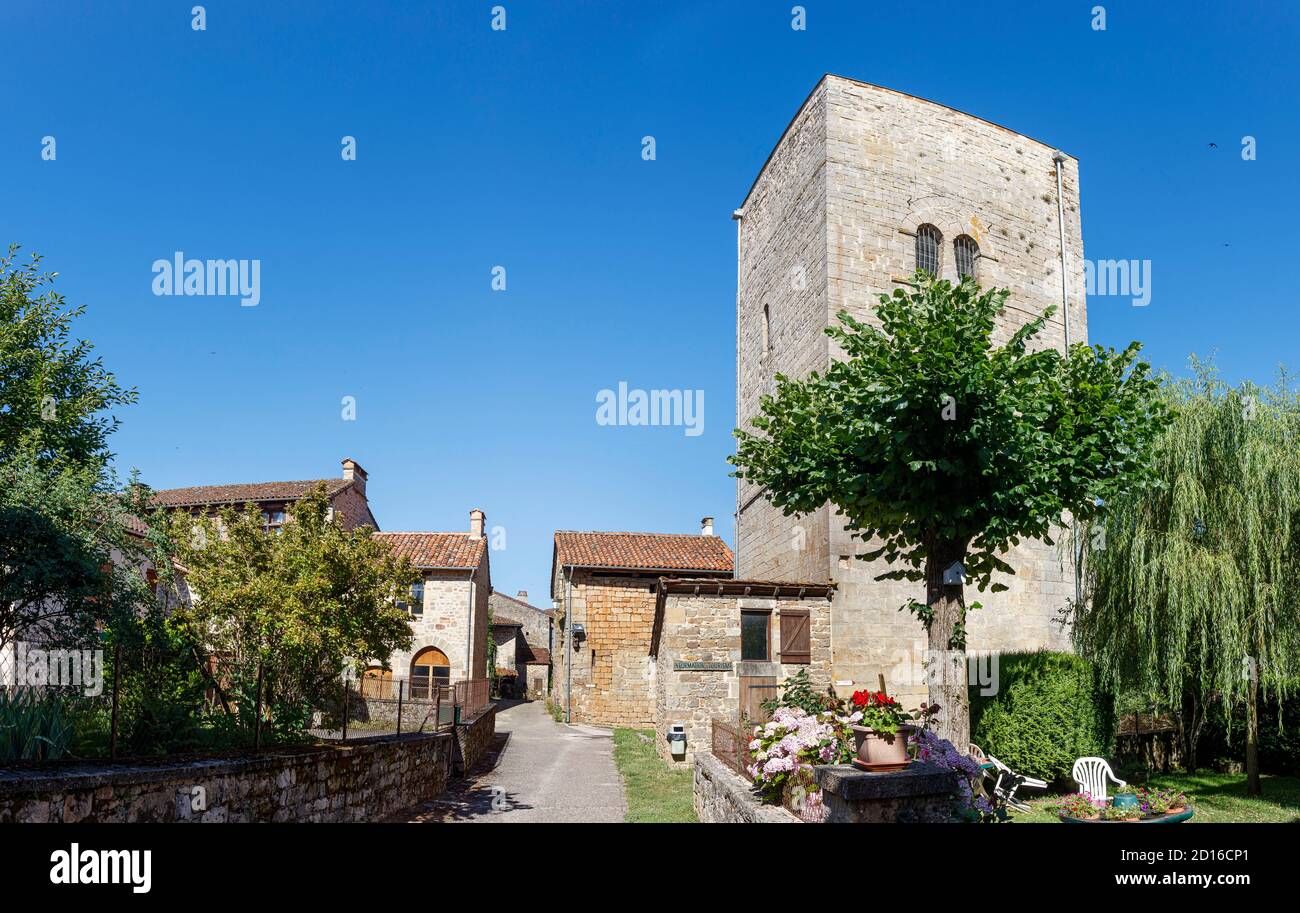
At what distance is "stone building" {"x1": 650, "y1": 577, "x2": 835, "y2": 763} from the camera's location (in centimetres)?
1831

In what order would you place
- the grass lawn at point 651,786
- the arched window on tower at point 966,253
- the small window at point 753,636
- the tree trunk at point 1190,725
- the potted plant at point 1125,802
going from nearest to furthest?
the potted plant at point 1125,802
the grass lawn at point 651,786
the tree trunk at point 1190,725
the small window at point 753,636
the arched window on tower at point 966,253

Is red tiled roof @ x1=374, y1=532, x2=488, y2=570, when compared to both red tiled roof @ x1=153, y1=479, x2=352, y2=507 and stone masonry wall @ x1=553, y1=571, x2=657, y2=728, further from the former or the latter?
stone masonry wall @ x1=553, y1=571, x2=657, y2=728

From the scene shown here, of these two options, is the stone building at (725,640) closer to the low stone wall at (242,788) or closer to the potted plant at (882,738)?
the low stone wall at (242,788)

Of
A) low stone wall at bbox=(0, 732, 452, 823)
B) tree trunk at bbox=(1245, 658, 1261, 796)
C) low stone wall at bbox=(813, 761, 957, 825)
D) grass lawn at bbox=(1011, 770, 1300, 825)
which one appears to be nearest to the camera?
low stone wall at bbox=(0, 732, 452, 823)

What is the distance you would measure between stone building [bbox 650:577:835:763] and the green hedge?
3911 mm

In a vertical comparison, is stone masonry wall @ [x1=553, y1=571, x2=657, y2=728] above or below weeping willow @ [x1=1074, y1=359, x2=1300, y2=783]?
below

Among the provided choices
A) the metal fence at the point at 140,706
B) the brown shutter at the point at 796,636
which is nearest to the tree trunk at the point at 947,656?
the brown shutter at the point at 796,636

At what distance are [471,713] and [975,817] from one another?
15069 millimetres

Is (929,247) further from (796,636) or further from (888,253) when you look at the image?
(796,636)

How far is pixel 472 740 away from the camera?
18.8m

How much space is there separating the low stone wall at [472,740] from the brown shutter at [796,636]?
7154mm

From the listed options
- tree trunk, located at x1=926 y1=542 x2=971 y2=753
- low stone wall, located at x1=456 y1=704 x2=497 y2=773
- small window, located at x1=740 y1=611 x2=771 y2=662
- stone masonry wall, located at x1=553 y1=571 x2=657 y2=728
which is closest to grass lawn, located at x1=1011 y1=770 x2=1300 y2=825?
tree trunk, located at x1=926 y1=542 x2=971 y2=753

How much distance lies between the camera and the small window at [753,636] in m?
18.6

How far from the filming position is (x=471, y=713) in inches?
797
